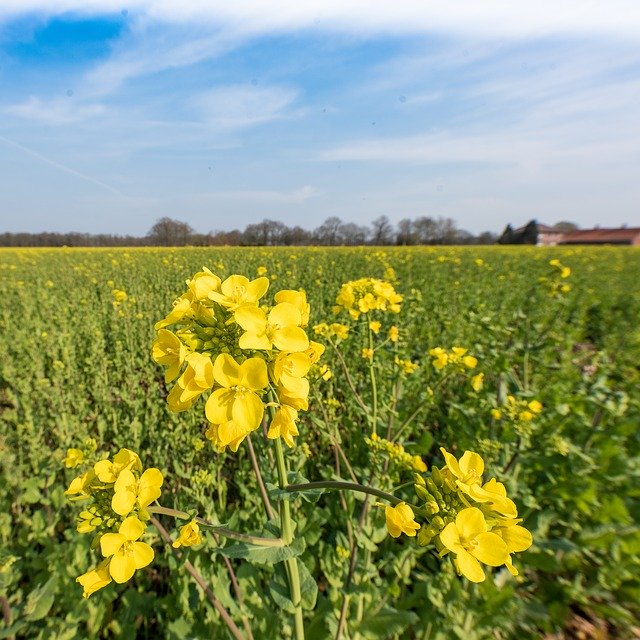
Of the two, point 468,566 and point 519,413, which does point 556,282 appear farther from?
point 468,566

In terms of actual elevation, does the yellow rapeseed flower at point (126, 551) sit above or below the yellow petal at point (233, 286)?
below

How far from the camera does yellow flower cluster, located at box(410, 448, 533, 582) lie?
928mm

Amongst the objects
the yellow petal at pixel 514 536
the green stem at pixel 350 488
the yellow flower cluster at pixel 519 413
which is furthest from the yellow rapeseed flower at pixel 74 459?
the yellow flower cluster at pixel 519 413

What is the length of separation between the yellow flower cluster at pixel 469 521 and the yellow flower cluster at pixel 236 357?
1.37 feet

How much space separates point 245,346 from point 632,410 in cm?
464

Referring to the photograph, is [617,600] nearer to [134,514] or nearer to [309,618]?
[309,618]

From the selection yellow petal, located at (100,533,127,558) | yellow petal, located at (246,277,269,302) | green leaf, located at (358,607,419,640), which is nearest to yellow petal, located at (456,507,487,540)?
yellow petal, located at (246,277,269,302)

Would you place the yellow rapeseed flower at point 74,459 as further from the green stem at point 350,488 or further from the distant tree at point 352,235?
the distant tree at point 352,235

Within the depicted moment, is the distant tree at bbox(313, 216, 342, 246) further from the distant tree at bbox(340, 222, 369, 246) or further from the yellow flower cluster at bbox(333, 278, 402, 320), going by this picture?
the yellow flower cluster at bbox(333, 278, 402, 320)

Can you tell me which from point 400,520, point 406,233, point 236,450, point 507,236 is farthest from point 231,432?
point 507,236

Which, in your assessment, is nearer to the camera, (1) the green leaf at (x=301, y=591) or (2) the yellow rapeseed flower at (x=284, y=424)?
(2) the yellow rapeseed flower at (x=284, y=424)

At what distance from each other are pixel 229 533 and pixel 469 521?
2.12 feet

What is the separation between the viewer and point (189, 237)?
121 feet

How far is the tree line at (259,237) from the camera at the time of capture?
123ft
